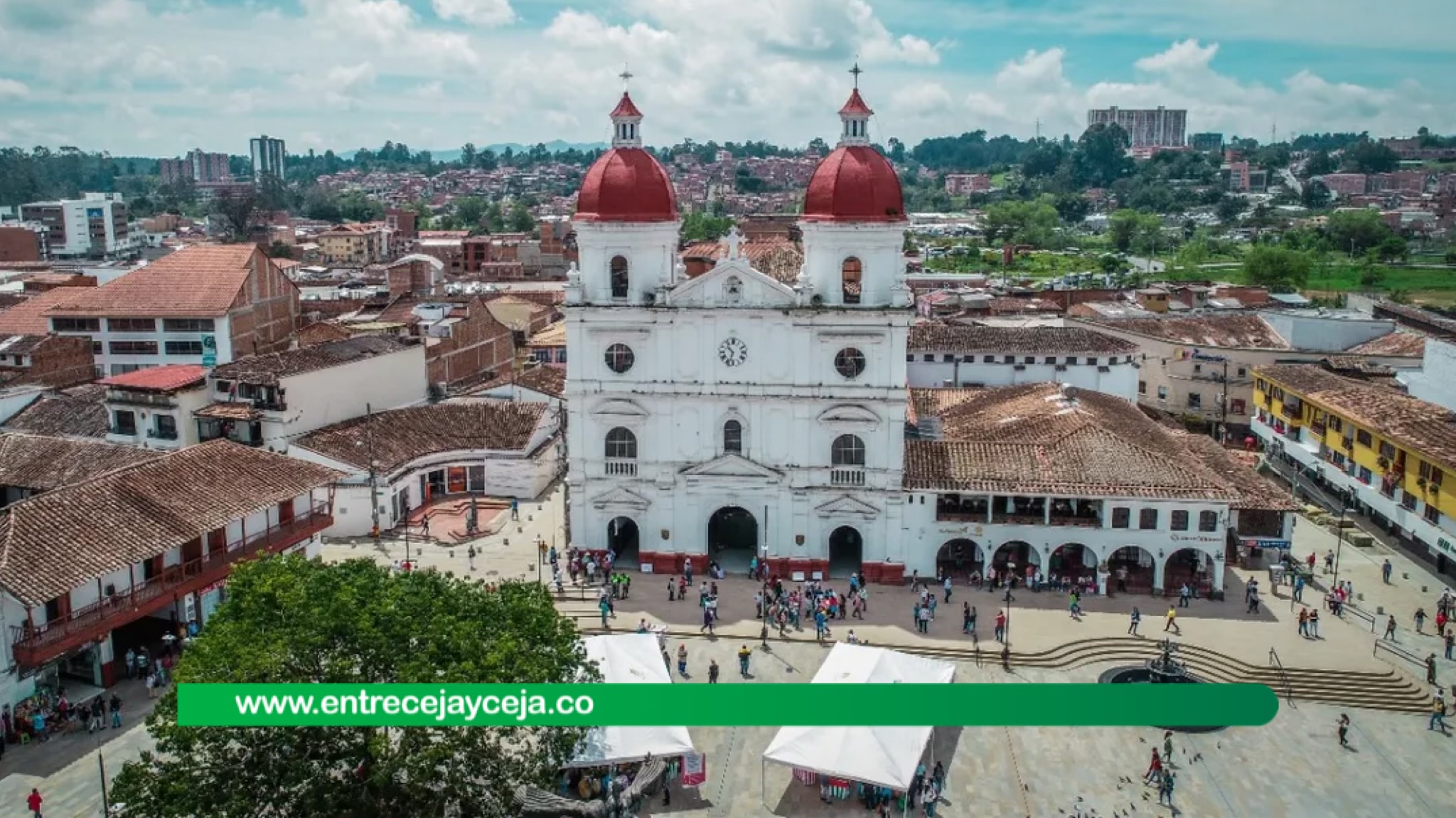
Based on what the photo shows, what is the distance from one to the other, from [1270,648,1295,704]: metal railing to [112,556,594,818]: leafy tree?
2115cm

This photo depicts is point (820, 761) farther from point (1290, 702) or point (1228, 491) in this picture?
point (1228, 491)

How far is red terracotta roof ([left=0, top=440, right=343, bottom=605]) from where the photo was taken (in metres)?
28.9

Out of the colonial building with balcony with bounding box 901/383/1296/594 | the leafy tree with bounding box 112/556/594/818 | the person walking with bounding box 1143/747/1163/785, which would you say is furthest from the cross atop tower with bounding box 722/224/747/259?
the person walking with bounding box 1143/747/1163/785

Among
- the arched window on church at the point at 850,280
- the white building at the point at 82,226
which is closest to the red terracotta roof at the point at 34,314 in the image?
the arched window on church at the point at 850,280

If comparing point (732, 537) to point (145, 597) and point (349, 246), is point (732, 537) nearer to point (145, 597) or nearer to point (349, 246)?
point (145, 597)

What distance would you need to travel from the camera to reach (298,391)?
4712 cm

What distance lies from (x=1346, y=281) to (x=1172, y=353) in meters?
77.6

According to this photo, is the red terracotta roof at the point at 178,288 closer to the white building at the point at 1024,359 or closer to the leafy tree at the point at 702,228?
the white building at the point at 1024,359

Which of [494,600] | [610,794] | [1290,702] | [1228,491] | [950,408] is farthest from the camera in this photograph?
[950,408]

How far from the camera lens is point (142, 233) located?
168 meters

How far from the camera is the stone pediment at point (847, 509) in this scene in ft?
132

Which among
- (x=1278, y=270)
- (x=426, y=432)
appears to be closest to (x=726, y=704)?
(x=426, y=432)

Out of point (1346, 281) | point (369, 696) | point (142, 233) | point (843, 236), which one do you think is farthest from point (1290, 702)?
point (142, 233)

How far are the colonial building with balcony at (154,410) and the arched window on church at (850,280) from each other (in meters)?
26.1
